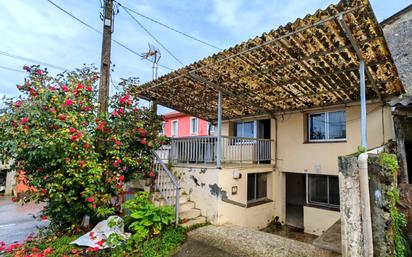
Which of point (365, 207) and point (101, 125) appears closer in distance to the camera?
point (365, 207)

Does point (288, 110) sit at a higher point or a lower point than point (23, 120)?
higher

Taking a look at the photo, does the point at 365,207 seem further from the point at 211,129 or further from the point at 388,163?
the point at 211,129

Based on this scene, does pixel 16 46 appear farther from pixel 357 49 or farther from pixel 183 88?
pixel 357 49

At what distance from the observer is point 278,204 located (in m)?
8.52

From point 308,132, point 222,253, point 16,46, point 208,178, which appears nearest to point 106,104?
point 208,178

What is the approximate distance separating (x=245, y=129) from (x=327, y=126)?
11.5 feet

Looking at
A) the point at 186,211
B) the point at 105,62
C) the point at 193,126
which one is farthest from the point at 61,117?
the point at 193,126

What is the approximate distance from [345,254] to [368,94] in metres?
5.36

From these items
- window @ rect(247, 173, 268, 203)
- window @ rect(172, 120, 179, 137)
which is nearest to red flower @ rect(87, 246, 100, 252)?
window @ rect(247, 173, 268, 203)

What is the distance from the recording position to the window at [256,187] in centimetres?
784

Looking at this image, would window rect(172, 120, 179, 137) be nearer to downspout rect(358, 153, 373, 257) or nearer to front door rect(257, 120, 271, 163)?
front door rect(257, 120, 271, 163)

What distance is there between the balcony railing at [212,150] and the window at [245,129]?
0.85 metres

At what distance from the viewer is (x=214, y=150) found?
24.6ft

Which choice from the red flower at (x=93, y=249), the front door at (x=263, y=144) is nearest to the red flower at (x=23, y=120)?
the red flower at (x=93, y=249)
